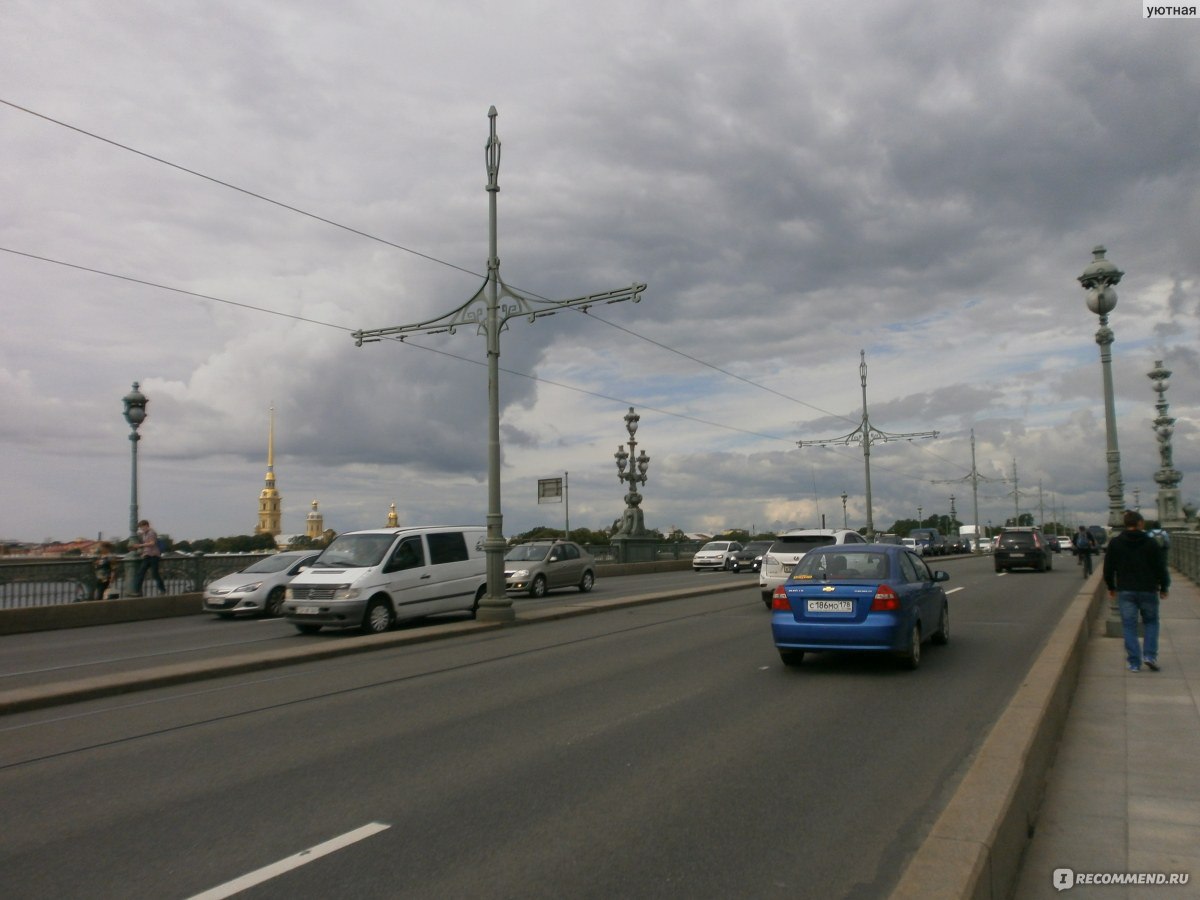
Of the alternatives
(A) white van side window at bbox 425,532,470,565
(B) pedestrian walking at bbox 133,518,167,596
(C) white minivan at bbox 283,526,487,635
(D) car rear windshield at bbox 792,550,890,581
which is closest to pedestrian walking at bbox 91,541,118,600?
(B) pedestrian walking at bbox 133,518,167,596

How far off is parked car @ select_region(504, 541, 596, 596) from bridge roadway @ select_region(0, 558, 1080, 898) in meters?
12.3

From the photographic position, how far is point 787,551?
1869 cm

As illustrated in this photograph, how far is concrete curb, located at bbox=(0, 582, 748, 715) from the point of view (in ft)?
31.3

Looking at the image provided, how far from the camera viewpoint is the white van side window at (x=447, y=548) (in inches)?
666

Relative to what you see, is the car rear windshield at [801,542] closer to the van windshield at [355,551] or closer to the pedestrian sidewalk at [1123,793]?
the van windshield at [355,551]

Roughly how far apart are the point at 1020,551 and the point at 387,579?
27.1 meters

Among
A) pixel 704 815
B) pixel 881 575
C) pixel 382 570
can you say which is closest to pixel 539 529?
pixel 382 570

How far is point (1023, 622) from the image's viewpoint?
1583cm

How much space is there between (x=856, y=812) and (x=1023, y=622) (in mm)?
11869

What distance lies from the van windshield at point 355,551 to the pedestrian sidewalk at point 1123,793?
10799 millimetres

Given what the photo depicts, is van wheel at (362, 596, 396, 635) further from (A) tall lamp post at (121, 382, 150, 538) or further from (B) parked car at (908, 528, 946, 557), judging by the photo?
(B) parked car at (908, 528, 946, 557)

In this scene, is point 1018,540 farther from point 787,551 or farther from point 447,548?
point 447,548

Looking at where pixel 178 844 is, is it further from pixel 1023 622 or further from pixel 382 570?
pixel 1023 622

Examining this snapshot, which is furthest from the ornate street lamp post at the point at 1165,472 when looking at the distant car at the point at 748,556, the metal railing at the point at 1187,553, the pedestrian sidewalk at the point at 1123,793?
the pedestrian sidewalk at the point at 1123,793
